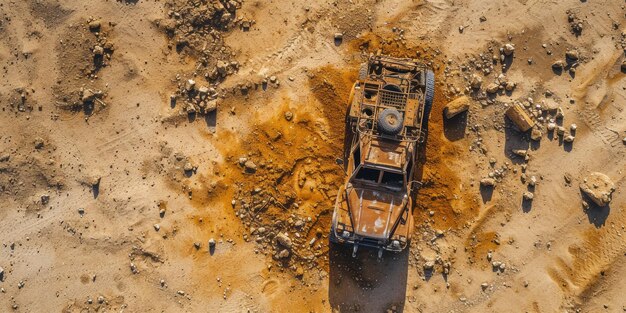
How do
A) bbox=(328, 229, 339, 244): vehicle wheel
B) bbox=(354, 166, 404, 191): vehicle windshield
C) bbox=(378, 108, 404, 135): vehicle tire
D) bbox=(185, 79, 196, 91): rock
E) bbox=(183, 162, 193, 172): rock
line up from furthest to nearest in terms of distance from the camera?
bbox=(185, 79, 196, 91): rock, bbox=(183, 162, 193, 172): rock, bbox=(328, 229, 339, 244): vehicle wheel, bbox=(354, 166, 404, 191): vehicle windshield, bbox=(378, 108, 404, 135): vehicle tire

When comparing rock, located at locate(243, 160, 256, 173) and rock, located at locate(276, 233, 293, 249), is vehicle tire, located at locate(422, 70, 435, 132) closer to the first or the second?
rock, located at locate(243, 160, 256, 173)

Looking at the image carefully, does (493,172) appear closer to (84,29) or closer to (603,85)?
(603,85)

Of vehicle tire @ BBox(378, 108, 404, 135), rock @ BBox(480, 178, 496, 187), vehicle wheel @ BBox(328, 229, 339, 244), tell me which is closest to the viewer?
vehicle tire @ BBox(378, 108, 404, 135)

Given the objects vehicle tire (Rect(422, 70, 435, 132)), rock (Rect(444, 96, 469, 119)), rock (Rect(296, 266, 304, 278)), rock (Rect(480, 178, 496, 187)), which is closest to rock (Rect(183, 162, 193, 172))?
rock (Rect(296, 266, 304, 278))

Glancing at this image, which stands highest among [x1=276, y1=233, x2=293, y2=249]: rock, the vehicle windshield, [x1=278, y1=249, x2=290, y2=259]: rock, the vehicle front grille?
the vehicle front grille

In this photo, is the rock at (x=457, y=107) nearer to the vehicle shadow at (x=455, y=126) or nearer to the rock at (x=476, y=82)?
the vehicle shadow at (x=455, y=126)

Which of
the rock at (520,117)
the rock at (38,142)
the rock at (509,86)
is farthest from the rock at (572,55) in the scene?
the rock at (38,142)

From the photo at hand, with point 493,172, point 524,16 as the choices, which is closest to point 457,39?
point 524,16
